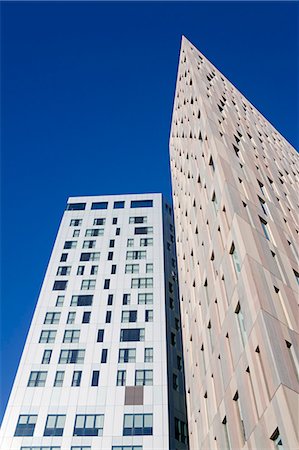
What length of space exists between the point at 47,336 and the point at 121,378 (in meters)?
12.0

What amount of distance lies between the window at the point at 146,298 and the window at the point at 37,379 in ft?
52.9

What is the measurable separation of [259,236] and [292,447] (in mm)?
9615

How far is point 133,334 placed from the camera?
50938mm

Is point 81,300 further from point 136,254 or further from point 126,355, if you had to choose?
point 136,254

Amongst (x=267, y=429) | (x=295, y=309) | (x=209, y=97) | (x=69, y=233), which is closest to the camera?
(x=267, y=429)

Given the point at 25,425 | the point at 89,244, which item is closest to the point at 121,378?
the point at 25,425

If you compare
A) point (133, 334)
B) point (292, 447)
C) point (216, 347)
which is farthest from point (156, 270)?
point (292, 447)

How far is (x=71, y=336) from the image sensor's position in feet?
167

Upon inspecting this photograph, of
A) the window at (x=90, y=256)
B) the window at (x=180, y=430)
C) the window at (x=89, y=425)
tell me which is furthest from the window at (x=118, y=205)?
the window at (x=180, y=430)

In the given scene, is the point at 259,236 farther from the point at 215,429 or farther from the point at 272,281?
the point at 215,429

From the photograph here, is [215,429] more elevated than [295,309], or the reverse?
[295,309]

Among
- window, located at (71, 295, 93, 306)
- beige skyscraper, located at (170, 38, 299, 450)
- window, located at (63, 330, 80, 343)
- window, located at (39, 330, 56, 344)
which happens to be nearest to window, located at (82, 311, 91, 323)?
window, located at (71, 295, 93, 306)

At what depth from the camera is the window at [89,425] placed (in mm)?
41406

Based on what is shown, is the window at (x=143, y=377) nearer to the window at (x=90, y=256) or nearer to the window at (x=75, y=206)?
the window at (x=90, y=256)
